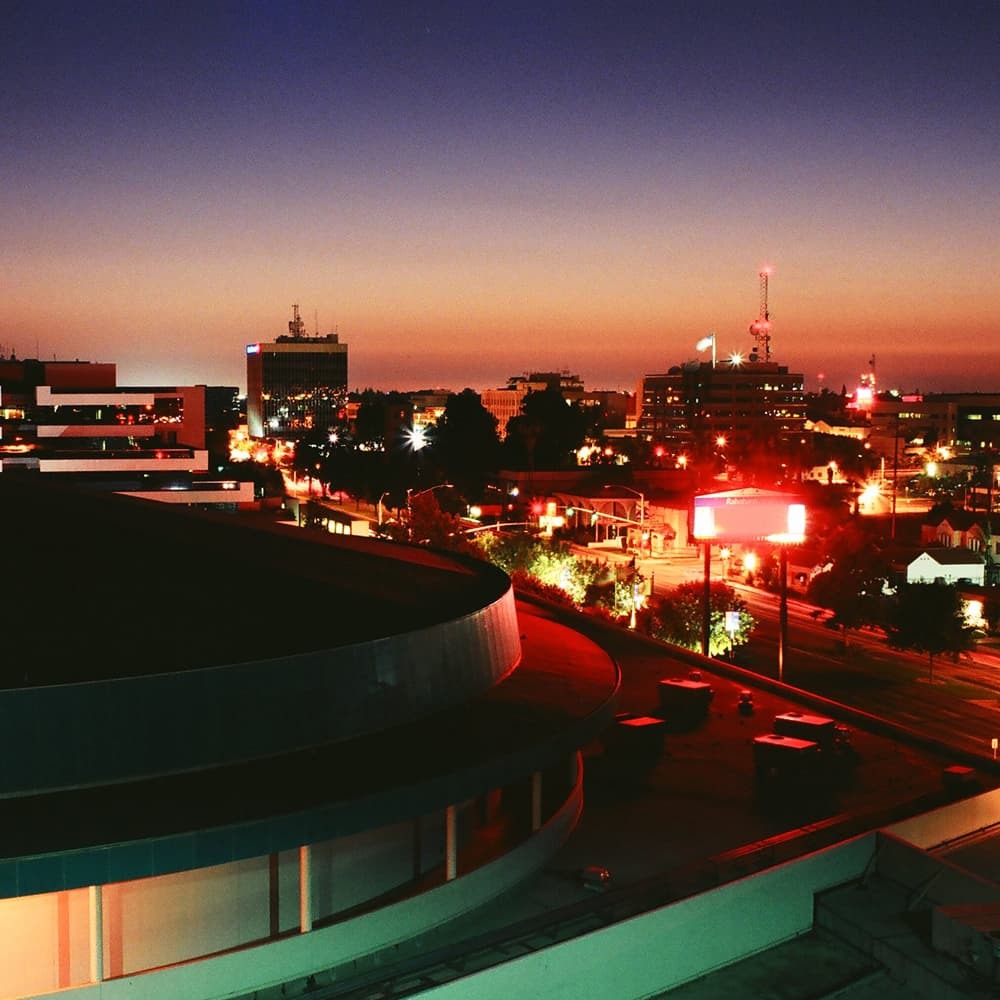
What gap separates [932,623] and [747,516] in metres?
15.0

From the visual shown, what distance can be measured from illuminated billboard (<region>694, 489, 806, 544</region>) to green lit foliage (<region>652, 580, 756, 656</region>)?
209 inches

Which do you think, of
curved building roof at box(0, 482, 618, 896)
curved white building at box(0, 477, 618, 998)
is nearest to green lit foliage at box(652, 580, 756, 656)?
curved building roof at box(0, 482, 618, 896)

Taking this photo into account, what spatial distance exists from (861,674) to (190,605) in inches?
2096

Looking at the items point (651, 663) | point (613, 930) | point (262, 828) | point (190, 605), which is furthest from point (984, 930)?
point (651, 663)

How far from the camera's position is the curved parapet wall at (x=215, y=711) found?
59.1 feet

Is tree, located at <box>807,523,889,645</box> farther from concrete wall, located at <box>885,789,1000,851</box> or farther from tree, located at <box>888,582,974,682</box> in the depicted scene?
concrete wall, located at <box>885,789,1000,851</box>

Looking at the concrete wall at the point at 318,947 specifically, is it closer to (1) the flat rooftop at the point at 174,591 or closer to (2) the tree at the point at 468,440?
(1) the flat rooftop at the point at 174,591

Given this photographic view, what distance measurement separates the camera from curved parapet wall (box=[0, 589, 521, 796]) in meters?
18.0

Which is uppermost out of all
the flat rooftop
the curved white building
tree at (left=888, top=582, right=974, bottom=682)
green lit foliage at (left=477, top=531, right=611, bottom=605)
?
the flat rooftop

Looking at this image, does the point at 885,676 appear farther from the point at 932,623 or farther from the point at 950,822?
the point at 950,822

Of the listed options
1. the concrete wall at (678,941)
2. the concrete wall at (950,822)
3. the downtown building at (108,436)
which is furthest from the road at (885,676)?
the downtown building at (108,436)

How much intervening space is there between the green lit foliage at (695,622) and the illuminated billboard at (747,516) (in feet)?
17.4

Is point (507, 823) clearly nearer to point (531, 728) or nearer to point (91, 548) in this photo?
point (531, 728)

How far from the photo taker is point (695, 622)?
216 ft
